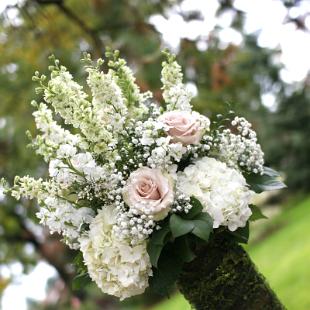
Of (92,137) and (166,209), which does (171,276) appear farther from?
(92,137)

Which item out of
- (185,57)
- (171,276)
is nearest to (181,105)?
(171,276)

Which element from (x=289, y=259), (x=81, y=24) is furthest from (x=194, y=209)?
(x=289, y=259)

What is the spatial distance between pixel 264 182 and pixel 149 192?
555 millimetres

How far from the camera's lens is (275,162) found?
1711cm

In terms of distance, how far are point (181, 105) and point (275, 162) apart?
14.7 m

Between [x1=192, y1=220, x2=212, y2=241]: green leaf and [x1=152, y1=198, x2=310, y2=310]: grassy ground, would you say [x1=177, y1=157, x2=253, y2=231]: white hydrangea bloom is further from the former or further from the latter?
[x1=152, y1=198, x2=310, y2=310]: grassy ground

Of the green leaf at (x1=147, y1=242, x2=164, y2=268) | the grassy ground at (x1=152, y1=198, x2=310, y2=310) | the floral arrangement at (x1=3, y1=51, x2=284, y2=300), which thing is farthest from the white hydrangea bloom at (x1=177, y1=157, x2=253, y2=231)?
the grassy ground at (x1=152, y1=198, x2=310, y2=310)

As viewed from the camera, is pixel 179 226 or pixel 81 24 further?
pixel 81 24

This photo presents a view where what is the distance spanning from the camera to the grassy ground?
7.00 meters

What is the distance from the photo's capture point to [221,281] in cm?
260

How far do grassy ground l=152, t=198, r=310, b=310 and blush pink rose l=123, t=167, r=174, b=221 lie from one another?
5.84 ft

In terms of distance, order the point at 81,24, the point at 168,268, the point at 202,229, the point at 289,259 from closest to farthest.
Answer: the point at 202,229
the point at 168,268
the point at 81,24
the point at 289,259

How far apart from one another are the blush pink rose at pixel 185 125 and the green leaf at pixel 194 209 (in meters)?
0.24

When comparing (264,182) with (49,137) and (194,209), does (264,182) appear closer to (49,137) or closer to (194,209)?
(194,209)
